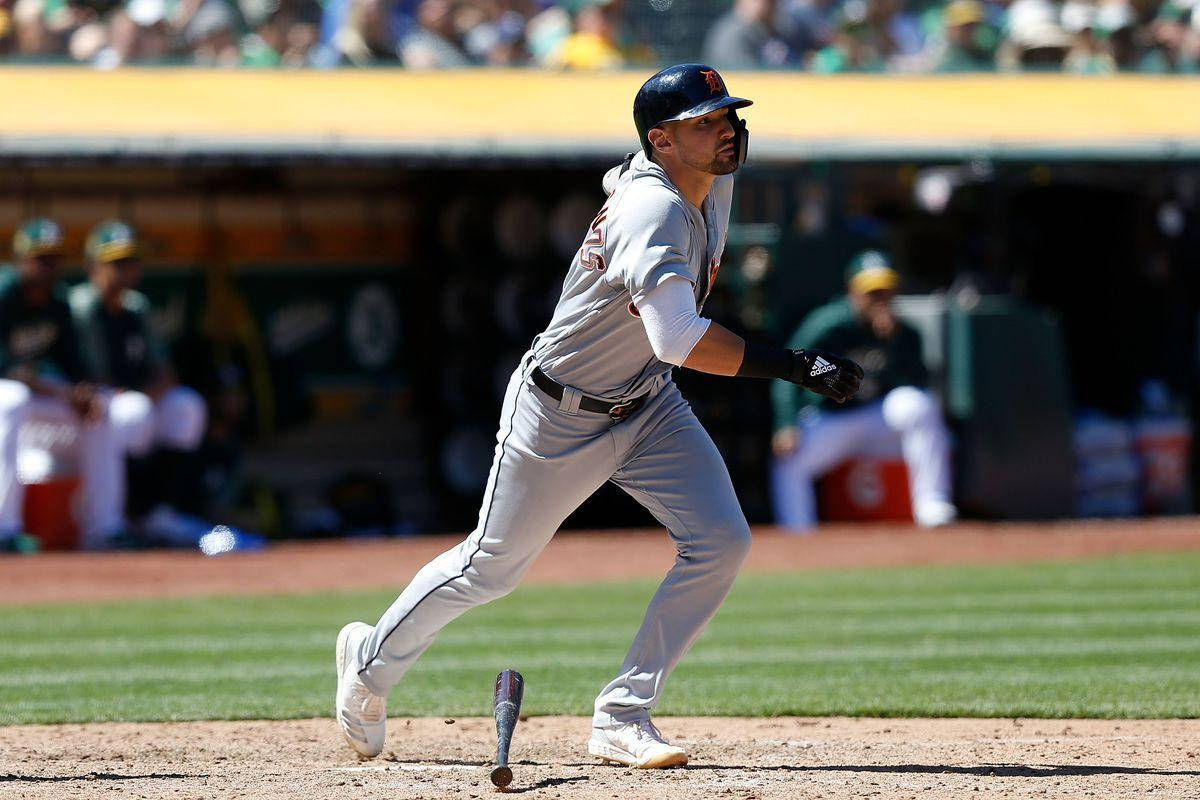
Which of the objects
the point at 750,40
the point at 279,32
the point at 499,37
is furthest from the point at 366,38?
the point at 750,40

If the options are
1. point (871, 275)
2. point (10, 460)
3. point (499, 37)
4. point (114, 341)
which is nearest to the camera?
point (10, 460)

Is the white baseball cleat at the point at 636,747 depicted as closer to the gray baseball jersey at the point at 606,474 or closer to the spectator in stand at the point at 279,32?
the gray baseball jersey at the point at 606,474

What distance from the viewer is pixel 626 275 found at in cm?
427

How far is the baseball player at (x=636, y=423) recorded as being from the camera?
428cm

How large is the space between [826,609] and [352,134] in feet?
14.0

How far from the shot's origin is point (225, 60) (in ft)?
39.9

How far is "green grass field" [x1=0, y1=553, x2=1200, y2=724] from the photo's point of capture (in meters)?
5.82

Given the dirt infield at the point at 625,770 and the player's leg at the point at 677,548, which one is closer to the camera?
the dirt infield at the point at 625,770

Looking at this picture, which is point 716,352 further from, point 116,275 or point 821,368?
point 116,275

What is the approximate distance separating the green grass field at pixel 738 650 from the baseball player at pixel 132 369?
6.98ft

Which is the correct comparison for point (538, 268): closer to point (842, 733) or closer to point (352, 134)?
point (352, 134)

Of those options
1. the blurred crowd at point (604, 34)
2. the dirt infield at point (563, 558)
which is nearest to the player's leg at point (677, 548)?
the dirt infield at point (563, 558)

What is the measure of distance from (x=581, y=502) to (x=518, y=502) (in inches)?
6.1

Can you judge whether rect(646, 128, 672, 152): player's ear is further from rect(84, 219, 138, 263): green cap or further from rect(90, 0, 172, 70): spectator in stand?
rect(90, 0, 172, 70): spectator in stand
